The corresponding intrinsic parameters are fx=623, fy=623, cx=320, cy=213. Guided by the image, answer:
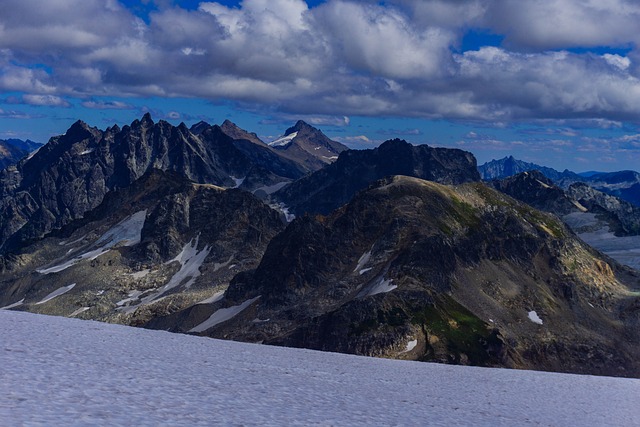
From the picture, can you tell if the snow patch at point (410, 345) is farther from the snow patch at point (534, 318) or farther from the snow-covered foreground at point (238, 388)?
the snow-covered foreground at point (238, 388)

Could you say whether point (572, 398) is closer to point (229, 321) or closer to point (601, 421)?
point (601, 421)

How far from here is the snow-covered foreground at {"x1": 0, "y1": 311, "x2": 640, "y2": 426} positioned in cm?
2317

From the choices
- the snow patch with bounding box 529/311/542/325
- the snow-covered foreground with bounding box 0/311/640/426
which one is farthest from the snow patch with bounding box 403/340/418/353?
the snow-covered foreground with bounding box 0/311/640/426

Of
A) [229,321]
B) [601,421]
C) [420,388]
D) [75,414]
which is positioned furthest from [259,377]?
[229,321]

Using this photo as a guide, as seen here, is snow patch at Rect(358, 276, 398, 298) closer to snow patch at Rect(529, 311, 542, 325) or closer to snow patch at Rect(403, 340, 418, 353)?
snow patch at Rect(403, 340, 418, 353)

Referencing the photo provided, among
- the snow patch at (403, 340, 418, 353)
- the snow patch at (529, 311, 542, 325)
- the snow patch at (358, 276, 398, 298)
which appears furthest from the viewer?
the snow patch at (529, 311, 542, 325)

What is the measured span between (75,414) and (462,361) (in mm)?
145441

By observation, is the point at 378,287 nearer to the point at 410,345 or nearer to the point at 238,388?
the point at 410,345

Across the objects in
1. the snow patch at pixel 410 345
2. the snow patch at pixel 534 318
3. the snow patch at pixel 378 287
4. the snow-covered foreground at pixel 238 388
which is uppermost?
the snow-covered foreground at pixel 238 388

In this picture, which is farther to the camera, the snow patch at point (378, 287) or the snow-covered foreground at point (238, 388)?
the snow patch at point (378, 287)

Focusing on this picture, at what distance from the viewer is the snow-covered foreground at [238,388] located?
2317 cm

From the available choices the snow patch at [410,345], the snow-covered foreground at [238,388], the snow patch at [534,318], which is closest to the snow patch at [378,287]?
the snow patch at [410,345]

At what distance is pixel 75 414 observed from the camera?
2112cm

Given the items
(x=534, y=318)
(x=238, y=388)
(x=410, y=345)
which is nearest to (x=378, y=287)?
(x=410, y=345)
